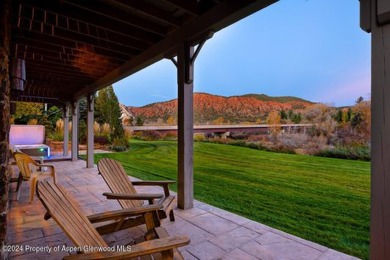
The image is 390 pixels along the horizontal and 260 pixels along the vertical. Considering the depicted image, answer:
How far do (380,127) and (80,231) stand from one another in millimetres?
2090

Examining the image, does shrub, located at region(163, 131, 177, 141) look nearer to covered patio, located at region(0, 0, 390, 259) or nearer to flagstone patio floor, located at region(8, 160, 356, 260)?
covered patio, located at region(0, 0, 390, 259)

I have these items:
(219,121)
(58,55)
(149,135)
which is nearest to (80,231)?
(58,55)

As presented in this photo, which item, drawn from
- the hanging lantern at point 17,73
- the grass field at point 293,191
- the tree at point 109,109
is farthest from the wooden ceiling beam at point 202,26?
the tree at point 109,109

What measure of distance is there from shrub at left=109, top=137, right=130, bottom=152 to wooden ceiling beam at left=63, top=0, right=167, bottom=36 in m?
9.70

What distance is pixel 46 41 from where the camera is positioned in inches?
145

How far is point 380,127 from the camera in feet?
4.75

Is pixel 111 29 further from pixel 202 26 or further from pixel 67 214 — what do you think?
→ pixel 67 214

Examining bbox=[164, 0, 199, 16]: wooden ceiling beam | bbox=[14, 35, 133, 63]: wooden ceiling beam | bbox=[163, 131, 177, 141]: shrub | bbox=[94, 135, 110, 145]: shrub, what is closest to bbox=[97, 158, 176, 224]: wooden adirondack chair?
bbox=[164, 0, 199, 16]: wooden ceiling beam

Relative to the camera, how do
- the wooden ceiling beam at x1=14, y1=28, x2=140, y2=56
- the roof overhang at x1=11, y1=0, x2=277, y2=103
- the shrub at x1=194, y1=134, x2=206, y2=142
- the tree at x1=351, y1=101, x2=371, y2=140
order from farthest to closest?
the shrub at x1=194, y1=134, x2=206, y2=142
the tree at x1=351, y1=101, x2=371, y2=140
the wooden ceiling beam at x1=14, y1=28, x2=140, y2=56
the roof overhang at x1=11, y1=0, x2=277, y2=103

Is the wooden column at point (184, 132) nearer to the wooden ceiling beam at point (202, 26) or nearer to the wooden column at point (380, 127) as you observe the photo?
the wooden ceiling beam at point (202, 26)

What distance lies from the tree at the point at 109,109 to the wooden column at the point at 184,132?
34.2 ft

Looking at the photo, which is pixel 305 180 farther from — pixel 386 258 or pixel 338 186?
pixel 386 258

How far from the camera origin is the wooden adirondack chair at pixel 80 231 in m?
1.25

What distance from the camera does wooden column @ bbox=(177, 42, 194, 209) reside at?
3.38m
